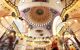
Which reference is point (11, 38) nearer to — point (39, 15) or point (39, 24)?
point (39, 15)

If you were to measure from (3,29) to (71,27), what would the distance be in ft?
13.1

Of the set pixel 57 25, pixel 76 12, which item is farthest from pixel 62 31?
pixel 76 12

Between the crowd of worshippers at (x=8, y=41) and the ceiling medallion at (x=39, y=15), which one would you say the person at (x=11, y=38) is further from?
the ceiling medallion at (x=39, y=15)

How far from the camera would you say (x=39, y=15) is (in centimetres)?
1484

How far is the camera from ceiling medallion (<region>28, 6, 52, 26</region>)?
14.2 m

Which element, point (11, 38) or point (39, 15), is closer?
point (11, 38)

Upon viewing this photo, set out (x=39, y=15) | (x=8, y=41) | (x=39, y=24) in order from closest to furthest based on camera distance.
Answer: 1. (x=8, y=41)
2. (x=39, y=15)
3. (x=39, y=24)

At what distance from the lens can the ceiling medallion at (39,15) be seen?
1423 cm

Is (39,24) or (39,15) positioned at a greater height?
(39,15)

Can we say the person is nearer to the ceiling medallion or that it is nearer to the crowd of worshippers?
the crowd of worshippers

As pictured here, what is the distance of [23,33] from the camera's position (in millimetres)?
14914

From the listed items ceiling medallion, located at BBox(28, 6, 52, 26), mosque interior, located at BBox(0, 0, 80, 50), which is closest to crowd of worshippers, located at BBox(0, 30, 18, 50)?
Answer: mosque interior, located at BBox(0, 0, 80, 50)

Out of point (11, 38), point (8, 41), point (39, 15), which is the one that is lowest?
point (8, 41)

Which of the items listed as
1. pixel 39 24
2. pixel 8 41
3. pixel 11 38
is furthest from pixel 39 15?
pixel 8 41
